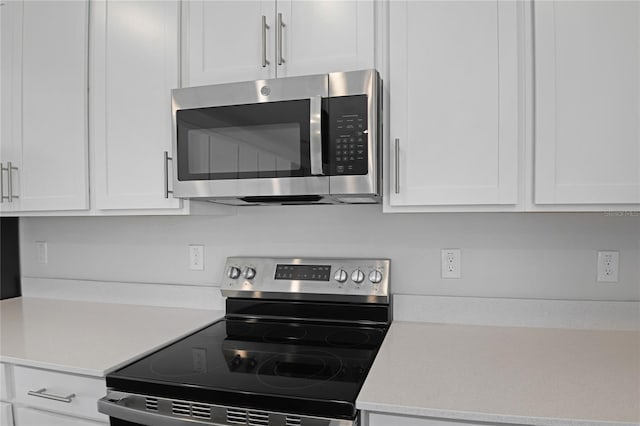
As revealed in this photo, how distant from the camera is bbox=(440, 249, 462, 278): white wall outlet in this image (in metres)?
1.61

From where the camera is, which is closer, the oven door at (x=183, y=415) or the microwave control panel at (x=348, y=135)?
the oven door at (x=183, y=415)

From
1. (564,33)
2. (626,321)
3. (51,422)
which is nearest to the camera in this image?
(564,33)

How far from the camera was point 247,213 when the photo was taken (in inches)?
73.4

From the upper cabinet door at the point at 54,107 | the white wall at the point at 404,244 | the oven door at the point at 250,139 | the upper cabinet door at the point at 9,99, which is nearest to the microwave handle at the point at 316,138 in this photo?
the oven door at the point at 250,139

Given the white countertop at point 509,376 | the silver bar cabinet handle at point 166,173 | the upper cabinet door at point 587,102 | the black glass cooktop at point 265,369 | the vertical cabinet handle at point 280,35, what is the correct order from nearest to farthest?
the white countertop at point 509,376 → the black glass cooktop at point 265,369 → the upper cabinet door at point 587,102 → the vertical cabinet handle at point 280,35 → the silver bar cabinet handle at point 166,173

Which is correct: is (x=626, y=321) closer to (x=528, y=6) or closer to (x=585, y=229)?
(x=585, y=229)

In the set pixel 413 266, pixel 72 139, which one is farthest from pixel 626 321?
pixel 72 139

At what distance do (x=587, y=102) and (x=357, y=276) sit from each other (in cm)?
94

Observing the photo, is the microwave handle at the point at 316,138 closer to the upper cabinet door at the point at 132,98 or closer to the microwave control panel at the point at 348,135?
the microwave control panel at the point at 348,135

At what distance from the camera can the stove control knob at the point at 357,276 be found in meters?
1.62

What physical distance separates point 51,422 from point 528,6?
196 centimetres

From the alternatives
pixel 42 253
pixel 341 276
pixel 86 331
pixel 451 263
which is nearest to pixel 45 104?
pixel 42 253

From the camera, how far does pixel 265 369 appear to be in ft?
3.98

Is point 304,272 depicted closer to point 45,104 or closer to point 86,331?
point 86,331
